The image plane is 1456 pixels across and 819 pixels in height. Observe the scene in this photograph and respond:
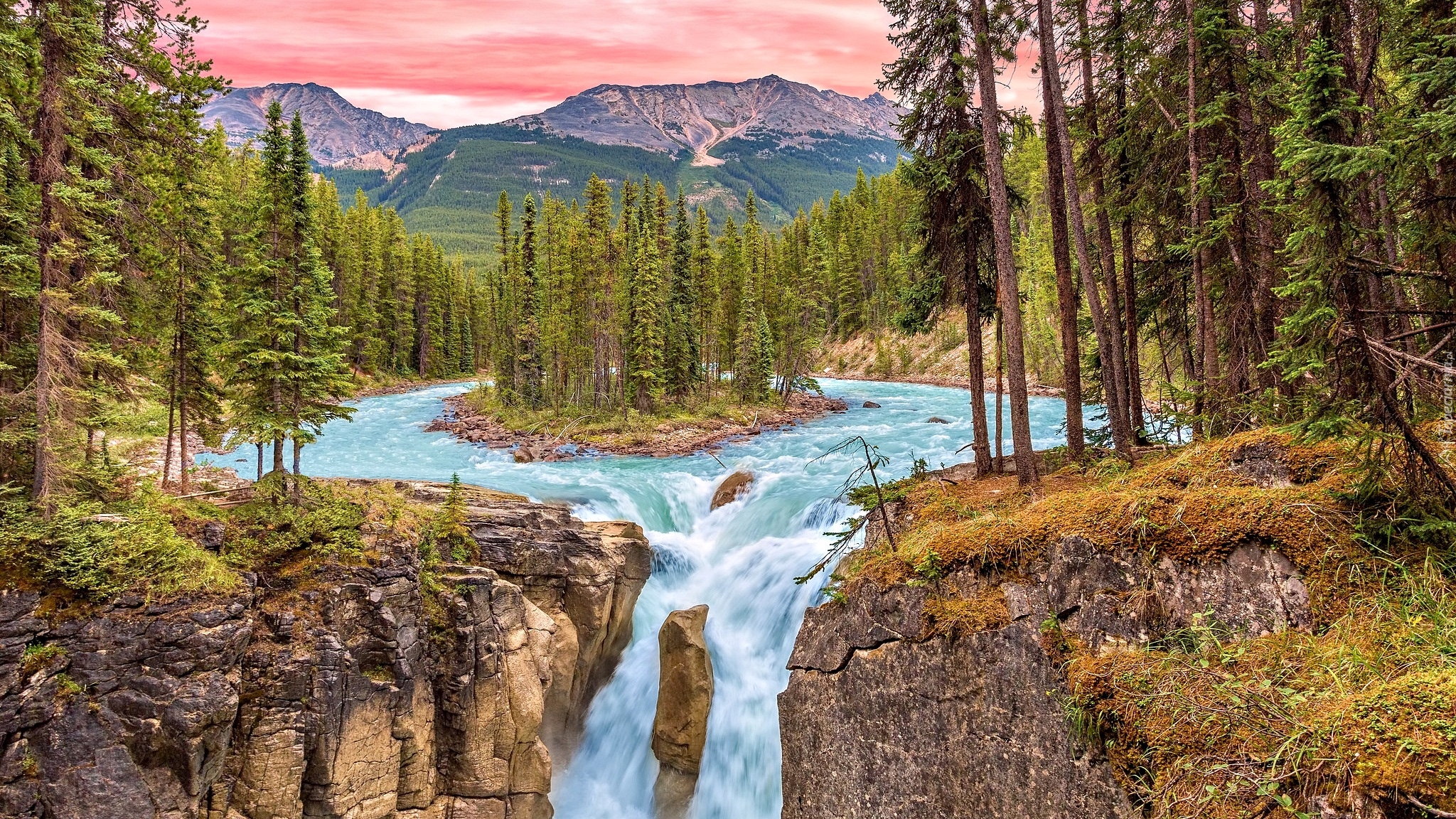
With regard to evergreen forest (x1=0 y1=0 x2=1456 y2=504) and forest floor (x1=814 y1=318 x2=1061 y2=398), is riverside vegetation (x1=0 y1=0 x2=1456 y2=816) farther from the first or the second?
forest floor (x1=814 y1=318 x2=1061 y2=398)

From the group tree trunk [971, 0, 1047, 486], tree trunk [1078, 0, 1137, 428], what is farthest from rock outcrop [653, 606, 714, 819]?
tree trunk [1078, 0, 1137, 428]

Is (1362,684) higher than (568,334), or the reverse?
(568,334)

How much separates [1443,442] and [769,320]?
168 ft

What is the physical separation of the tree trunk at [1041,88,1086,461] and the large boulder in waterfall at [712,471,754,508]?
40.5 ft

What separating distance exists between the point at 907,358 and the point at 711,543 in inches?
1941

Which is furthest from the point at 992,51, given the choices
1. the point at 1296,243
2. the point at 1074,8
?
the point at 1296,243

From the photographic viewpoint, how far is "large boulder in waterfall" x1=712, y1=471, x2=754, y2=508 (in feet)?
76.4

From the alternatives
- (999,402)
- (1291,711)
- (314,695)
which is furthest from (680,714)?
(1291,711)

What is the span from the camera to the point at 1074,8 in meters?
12.7

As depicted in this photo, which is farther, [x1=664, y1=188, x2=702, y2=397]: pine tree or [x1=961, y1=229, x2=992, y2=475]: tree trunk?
[x1=664, y1=188, x2=702, y2=397]: pine tree

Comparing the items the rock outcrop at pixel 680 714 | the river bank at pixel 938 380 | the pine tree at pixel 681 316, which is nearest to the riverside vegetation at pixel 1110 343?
the rock outcrop at pixel 680 714

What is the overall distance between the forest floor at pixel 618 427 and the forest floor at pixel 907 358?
15.8m

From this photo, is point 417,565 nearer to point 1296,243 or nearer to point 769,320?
point 1296,243

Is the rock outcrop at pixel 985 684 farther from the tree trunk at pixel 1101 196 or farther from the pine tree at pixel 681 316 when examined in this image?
the pine tree at pixel 681 316
